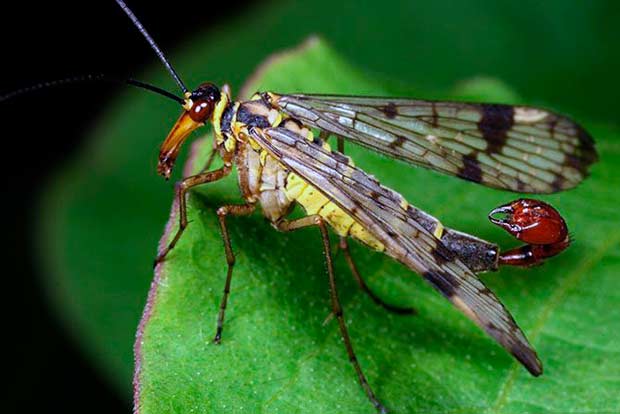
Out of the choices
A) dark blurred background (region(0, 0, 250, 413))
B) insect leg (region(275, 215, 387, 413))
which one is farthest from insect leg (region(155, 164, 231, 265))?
dark blurred background (region(0, 0, 250, 413))

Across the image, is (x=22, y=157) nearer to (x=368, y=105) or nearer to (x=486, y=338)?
(x=368, y=105)

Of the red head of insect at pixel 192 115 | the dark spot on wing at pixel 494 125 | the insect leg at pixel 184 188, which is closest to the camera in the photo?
the insect leg at pixel 184 188

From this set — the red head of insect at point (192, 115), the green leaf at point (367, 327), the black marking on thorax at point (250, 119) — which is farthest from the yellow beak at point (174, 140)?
the black marking on thorax at point (250, 119)

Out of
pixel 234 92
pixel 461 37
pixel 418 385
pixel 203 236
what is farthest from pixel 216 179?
pixel 461 37

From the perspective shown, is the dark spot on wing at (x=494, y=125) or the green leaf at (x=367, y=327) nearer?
the green leaf at (x=367, y=327)

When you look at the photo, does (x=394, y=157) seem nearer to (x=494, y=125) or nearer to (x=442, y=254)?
(x=494, y=125)

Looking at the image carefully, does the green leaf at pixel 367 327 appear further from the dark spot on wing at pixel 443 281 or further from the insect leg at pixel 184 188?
the dark spot on wing at pixel 443 281

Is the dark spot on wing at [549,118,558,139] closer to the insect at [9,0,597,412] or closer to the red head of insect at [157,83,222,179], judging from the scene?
the insect at [9,0,597,412]
